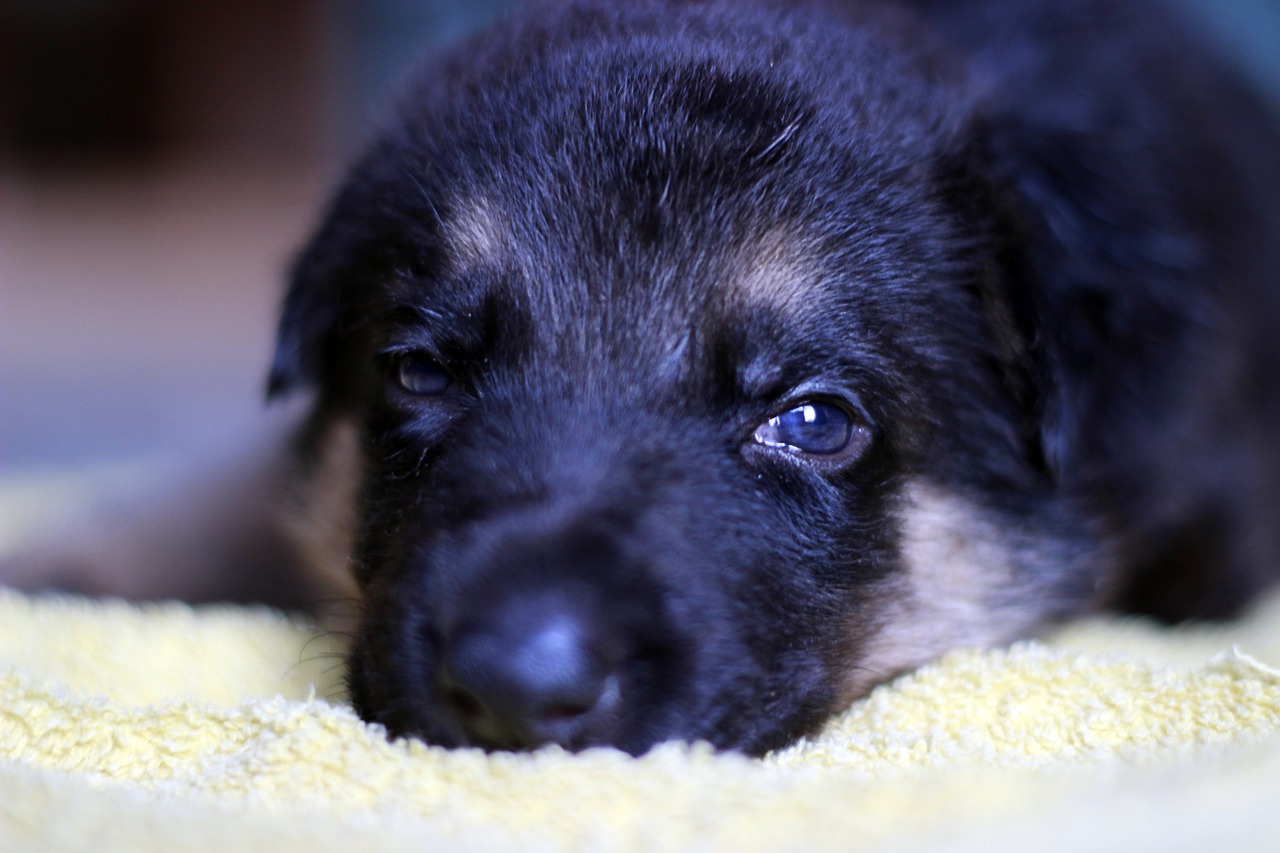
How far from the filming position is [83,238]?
1173 centimetres

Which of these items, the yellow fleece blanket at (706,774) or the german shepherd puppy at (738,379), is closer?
the yellow fleece blanket at (706,774)

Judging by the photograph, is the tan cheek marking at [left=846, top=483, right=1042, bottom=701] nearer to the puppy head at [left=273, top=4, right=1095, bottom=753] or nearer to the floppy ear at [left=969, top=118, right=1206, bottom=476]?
the puppy head at [left=273, top=4, right=1095, bottom=753]

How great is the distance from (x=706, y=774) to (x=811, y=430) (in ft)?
2.85

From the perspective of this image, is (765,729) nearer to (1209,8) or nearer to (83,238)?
(1209,8)

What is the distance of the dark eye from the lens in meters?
2.40

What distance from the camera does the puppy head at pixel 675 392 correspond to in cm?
182

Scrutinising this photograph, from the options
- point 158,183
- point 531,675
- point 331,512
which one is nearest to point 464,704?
point 531,675

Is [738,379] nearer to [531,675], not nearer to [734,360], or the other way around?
[734,360]

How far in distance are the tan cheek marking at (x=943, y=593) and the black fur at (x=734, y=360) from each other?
0.02 meters

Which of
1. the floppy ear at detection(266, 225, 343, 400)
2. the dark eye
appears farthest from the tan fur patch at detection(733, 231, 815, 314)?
the floppy ear at detection(266, 225, 343, 400)

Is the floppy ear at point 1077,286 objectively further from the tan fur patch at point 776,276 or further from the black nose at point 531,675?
the black nose at point 531,675

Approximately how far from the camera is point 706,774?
1519mm

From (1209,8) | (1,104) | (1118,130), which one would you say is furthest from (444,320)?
(1,104)

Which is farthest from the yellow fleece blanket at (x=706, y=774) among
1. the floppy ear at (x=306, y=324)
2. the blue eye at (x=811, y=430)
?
the floppy ear at (x=306, y=324)
